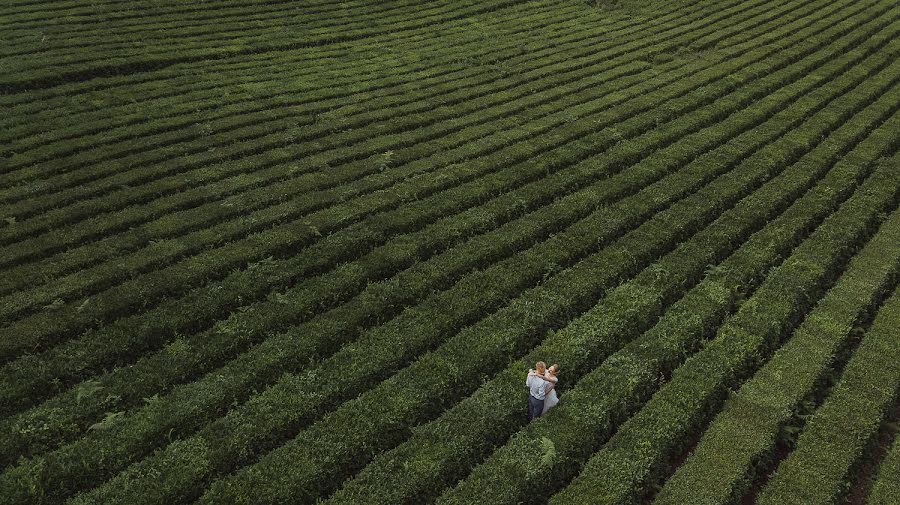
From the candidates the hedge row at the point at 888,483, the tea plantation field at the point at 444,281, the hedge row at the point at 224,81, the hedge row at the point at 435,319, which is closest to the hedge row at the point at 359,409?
the tea plantation field at the point at 444,281

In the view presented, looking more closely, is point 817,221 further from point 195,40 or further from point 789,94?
point 195,40

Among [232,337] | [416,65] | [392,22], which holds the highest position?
[392,22]

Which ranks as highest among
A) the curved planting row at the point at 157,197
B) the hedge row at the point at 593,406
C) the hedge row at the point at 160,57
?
Answer: the hedge row at the point at 160,57

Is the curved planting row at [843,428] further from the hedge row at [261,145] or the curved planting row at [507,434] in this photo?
the hedge row at [261,145]

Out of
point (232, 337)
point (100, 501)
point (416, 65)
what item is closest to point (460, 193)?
point (232, 337)

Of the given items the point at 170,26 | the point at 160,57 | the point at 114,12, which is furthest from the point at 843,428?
the point at 114,12
